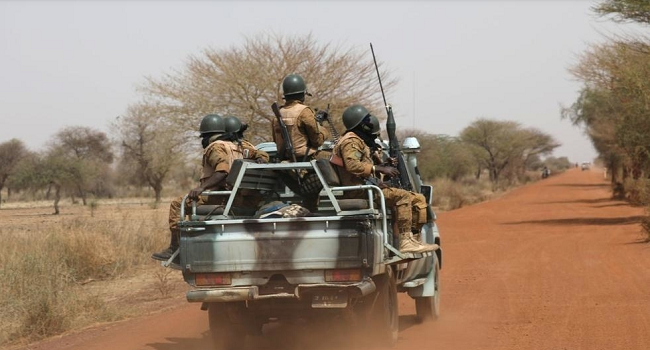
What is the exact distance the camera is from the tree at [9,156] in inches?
1678

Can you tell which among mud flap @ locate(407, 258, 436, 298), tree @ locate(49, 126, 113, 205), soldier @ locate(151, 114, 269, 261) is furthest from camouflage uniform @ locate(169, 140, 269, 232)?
tree @ locate(49, 126, 113, 205)

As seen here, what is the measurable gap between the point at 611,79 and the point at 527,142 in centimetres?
5657

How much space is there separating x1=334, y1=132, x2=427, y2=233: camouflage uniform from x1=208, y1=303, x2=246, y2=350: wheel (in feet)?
5.18

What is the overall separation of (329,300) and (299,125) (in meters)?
2.25

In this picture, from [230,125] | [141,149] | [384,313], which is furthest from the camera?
[141,149]

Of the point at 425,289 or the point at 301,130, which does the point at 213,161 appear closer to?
the point at 301,130

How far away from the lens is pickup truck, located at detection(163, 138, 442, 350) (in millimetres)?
7402

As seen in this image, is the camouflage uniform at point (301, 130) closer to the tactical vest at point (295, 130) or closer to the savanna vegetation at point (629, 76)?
the tactical vest at point (295, 130)

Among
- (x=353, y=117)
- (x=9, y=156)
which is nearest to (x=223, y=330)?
(x=353, y=117)

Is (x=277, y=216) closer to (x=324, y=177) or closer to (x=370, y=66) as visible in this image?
(x=324, y=177)

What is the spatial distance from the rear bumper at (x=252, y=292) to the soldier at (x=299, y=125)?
1998 millimetres

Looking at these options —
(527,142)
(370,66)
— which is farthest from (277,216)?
(527,142)

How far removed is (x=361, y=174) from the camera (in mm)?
8266

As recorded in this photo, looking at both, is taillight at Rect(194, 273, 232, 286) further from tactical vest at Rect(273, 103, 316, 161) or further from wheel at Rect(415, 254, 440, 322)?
wheel at Rect(415, 254, 440, 322)
